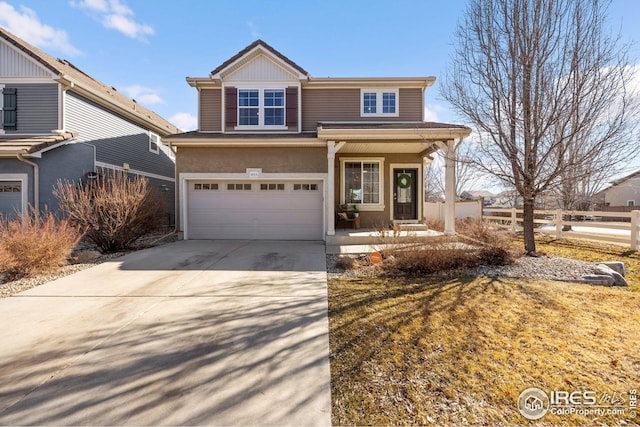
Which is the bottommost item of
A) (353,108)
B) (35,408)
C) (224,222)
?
(35,408)

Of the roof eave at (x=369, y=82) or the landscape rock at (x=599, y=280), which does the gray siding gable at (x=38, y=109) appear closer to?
the roof eave at (x=369, y=82)

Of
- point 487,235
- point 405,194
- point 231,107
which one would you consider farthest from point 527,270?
point 231,107

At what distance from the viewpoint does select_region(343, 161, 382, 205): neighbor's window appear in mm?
11852

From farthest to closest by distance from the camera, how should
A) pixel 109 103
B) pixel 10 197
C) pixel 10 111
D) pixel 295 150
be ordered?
pixel 109 103 < pixel 10 111 < pixel 295 150 < pixel 10 197

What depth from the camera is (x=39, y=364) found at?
2.93m

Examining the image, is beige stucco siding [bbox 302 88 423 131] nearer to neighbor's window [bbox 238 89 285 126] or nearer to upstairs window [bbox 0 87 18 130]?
neighbor's window [bbox 238 89 285 126]

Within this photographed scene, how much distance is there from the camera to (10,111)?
10.6 metres

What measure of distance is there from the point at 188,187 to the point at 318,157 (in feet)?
16.4

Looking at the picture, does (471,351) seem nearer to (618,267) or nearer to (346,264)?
(346,264)

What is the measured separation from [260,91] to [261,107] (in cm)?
67

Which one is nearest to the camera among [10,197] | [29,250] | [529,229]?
[29,250]

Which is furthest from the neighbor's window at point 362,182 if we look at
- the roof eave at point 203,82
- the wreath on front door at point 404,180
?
the roof eave at point 203,82

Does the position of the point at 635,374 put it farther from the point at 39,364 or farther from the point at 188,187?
the point at 188,187

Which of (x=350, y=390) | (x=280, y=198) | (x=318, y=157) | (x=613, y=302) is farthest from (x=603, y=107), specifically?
(x=280, y=198)
